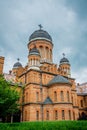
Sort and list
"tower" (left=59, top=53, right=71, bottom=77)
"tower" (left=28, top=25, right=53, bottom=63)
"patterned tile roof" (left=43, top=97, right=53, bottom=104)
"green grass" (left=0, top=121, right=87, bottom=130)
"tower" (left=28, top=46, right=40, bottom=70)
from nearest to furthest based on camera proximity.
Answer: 1. "green grass" (left=0, top=121, right=87, bottom=130)
2. "patterned tile roof" (left=43, top=97, right=53, bottom=104)
3. "tower" (left=28, top=46, right=40, bottom=70)
4. "tower" (left=28, top=25, right=53, bottom=63)
5. "tower" (left=59, top=53, right=71, bottom=77)

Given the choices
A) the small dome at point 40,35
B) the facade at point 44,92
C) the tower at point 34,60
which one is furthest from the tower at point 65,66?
the tower at point 34,60

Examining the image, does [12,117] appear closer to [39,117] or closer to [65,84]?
[39,117]

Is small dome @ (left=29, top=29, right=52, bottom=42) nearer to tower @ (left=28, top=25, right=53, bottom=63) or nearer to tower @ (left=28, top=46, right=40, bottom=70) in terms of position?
tower @ (left=28, top=25, right=53, bottom=63)

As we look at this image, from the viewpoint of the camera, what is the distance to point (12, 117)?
1367 inches

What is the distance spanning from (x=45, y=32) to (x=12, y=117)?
2439cm

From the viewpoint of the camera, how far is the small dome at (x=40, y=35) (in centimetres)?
4638

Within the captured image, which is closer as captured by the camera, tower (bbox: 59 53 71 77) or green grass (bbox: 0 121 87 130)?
green grass (bbox: 0 121 87 130)

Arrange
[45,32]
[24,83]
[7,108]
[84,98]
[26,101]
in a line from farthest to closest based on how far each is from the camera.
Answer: [84,98], [45,32], [24,83], [26,101], [7,108]

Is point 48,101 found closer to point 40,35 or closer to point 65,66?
point 65,66

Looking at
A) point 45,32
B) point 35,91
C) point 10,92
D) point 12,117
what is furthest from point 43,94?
point 45,32

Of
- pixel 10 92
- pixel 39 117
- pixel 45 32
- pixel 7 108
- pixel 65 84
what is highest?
pixel 45 32

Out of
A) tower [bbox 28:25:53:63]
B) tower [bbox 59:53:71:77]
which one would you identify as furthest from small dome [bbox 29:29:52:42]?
tower [bbox 59:53:71:77]

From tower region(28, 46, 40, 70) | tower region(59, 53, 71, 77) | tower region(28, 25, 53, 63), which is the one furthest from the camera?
tower region(59, 53, 71, 77)

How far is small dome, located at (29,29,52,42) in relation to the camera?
152 ft
